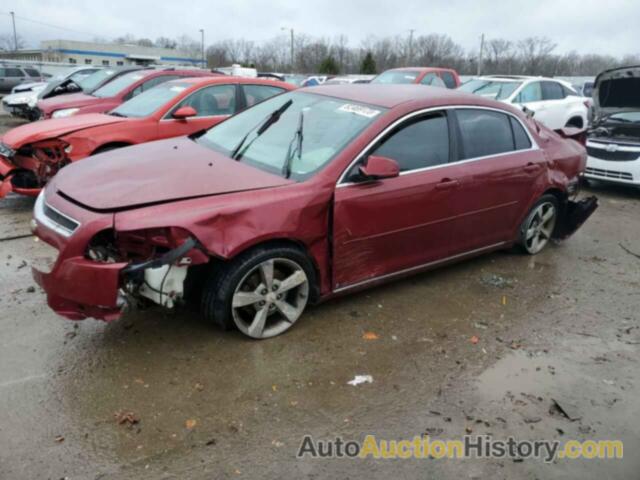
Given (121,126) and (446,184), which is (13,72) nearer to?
(121,126)

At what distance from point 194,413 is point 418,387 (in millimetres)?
1365

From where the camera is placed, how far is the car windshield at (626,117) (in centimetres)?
920

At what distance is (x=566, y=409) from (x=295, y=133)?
105 inches

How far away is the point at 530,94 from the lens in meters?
11.8

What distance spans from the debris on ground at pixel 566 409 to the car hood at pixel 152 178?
2.22 metres

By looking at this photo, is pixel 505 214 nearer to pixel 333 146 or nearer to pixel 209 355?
pixel 333 146

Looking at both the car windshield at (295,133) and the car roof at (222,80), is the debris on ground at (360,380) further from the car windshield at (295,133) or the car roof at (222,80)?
the car roof at (222,80)

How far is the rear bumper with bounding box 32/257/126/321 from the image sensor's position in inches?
122

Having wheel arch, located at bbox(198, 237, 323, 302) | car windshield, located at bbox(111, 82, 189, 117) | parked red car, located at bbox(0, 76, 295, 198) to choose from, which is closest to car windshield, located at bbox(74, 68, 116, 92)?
car windshield, located at bbox(111, 82, 189, 117)

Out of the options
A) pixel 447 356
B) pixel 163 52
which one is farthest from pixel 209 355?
pixel 163 52

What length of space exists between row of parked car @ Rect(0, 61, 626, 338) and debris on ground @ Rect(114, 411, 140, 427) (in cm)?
61

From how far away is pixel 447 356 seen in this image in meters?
3.77

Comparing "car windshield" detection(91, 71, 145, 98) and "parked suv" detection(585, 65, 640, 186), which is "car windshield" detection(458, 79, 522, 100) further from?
"car windshield" detection(91, 71, 145, 98)

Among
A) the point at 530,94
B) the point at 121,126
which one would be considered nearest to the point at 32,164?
the point at 121,126
